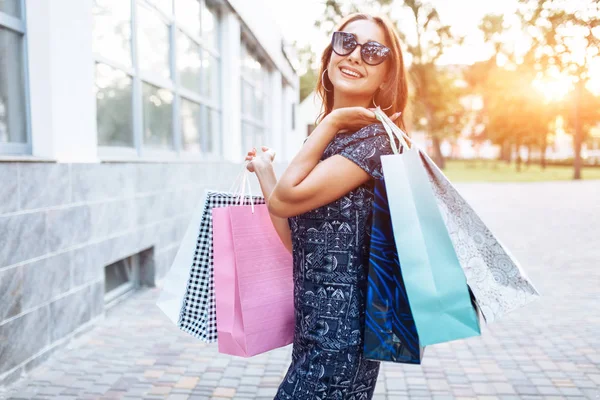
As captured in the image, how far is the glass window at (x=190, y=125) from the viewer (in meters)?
7.48

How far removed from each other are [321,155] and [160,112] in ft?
17.7

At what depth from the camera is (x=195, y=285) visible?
190 centimetres

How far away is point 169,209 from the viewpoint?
21.4 ft

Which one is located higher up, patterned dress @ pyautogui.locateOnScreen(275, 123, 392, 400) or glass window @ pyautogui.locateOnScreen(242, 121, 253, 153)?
glass window @ pyautogui.locateOnScreen(242, 121, 253, 153)

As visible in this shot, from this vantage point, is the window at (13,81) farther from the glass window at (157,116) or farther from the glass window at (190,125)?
the glass window at (190,125)

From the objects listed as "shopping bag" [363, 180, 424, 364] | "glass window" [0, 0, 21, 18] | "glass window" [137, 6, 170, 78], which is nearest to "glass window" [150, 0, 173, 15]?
"glass window" [137, 6, 170, 78]

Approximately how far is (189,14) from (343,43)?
251 inches

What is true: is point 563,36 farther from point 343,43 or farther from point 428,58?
point 428,58

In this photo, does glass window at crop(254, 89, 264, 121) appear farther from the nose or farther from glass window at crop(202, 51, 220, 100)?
the nose

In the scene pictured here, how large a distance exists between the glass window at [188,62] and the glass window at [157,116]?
1.81ft

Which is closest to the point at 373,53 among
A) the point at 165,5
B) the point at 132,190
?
the point at 132,190


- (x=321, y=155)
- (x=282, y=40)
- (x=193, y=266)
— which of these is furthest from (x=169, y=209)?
(x=282, y=40)

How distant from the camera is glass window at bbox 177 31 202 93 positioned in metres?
7.16

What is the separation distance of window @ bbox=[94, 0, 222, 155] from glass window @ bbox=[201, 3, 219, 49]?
0.04 feet
